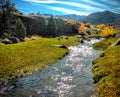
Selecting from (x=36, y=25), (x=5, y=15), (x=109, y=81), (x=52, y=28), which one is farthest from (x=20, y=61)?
(x=36, y=25)

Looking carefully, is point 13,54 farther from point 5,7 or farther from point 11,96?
point 5,7

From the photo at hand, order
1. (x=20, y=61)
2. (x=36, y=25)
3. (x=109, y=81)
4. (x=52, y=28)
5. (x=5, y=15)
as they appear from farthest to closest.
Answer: (x=36, y=25) < (x=52, y=28) < (x=5, y=15) < (x=20, y=61) < (x=109, y=81)

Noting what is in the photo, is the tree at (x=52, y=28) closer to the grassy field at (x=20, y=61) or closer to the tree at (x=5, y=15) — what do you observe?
the tree at (x=5, y=15)

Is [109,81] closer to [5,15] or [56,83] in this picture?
[56,83]

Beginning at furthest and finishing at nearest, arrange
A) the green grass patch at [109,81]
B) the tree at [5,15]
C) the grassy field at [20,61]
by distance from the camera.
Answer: the tree at [5,15] < the grassy field at [20,61] < the green grass patch at [109,81]

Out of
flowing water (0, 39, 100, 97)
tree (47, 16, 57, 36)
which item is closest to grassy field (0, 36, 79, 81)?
flowing water (0, 39, 100, 97)

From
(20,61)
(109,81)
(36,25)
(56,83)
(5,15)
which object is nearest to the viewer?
(109,81)

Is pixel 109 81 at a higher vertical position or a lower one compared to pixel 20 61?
higher

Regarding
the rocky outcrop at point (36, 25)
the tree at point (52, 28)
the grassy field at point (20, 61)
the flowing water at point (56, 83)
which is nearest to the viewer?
the flowing water at point (56, 83)

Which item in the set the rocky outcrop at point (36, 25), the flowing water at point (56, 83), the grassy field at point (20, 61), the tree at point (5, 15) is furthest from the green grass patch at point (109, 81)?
the rocky outcrop at point (36, 25)

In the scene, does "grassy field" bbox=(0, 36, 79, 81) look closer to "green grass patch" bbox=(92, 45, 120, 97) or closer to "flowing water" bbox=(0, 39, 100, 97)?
"flowing water" bbox=(0, 39, 100, 97)

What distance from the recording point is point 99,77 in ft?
113

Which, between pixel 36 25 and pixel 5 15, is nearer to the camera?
pixel 5 15

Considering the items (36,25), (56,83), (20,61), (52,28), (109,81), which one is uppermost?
(36,25)
